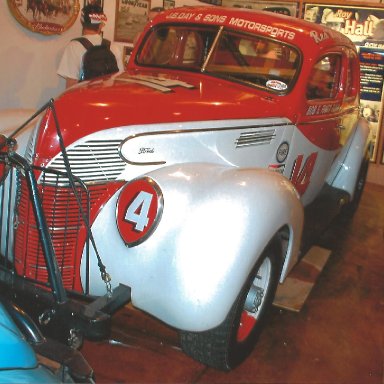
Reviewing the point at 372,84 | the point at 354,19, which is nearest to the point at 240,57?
the point at 354,19

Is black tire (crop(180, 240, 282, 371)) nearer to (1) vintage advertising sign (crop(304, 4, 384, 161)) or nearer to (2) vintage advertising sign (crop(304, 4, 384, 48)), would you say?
(1) vintage advertising sign (crop(304, 4, 384, 161))

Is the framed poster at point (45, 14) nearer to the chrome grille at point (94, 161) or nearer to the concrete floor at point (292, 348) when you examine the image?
the chrome grille at point (94, 161)

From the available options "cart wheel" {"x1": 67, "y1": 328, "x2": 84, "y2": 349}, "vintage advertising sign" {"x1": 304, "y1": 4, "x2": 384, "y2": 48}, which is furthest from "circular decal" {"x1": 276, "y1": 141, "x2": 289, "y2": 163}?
"vintage advertising sign" {"x1": 304, "y1": 4, "x2": 384, "y2": 48}

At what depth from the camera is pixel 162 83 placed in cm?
292

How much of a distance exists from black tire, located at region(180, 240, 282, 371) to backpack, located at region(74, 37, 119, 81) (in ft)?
7.38

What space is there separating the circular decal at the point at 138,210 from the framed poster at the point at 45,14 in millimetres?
3195

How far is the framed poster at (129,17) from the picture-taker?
6102mm

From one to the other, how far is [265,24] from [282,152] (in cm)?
92

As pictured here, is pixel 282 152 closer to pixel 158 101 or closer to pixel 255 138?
pixel 255 138

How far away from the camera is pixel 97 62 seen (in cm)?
419

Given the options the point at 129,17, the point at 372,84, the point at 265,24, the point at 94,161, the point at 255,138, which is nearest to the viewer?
the point at 94,161

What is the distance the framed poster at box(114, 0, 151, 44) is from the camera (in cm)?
Result: 610

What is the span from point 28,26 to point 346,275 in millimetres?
3615

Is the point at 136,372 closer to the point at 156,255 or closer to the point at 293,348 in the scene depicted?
the point at 156,255
